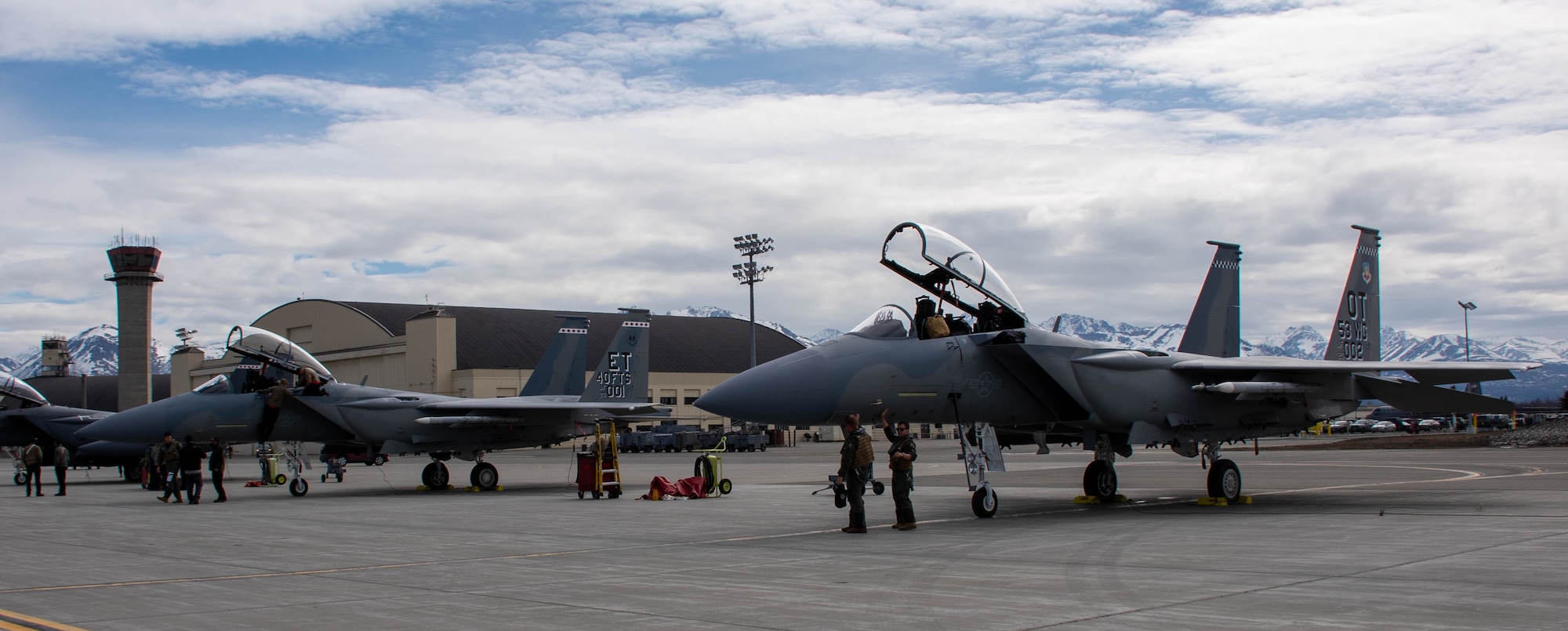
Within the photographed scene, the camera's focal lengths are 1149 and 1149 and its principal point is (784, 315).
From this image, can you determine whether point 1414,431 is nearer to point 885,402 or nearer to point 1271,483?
point 1271,483

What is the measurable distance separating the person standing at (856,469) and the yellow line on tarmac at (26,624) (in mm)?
7186

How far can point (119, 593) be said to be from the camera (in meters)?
8.25

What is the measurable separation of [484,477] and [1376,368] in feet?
54.1

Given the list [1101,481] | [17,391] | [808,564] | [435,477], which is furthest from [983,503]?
[17,391]

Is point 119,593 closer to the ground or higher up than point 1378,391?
closer to the ground

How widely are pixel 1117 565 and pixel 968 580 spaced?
1.49 m

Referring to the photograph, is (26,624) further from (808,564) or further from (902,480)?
(902,480)

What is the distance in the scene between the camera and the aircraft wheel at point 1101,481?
16.1 meters

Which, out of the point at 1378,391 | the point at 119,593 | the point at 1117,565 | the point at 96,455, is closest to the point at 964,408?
the point at 1117,565

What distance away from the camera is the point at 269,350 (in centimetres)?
2202

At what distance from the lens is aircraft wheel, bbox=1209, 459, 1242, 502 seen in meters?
15.8

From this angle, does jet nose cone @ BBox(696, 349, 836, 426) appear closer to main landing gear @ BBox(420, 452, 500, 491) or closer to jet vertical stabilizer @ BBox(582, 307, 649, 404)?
main landing gear @ BBox(420, 452, 500, 491)

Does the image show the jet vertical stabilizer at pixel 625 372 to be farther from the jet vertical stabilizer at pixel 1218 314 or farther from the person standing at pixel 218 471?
the jet vertical stabilizer at pixel 1218 314

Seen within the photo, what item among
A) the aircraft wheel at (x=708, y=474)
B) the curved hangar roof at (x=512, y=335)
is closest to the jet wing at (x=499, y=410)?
the aircraft wheel at (x=708, y=474)
